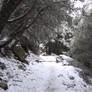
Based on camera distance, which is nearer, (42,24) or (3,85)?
(3,85)

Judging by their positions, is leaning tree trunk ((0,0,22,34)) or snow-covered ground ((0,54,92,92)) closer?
leaning tree trunk ((0,0,22,34))

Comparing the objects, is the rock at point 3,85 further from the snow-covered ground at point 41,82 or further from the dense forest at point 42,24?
the snow-covered ground at point 41,82


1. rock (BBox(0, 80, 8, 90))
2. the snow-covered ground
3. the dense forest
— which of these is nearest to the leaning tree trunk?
the dense forest

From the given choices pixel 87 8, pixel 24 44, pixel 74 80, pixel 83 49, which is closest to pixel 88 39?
pixel 83 49

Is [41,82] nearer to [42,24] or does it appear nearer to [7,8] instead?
[42,24]

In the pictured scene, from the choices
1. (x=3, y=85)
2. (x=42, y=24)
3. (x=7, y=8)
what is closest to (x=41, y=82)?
(x=3, y=85)

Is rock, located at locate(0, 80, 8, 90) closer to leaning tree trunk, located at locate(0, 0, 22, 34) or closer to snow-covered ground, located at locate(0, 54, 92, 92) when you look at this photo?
snow-covered ground, located at locate(0, 54, 92, 92)

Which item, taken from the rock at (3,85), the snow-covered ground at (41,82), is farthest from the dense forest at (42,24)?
the snow-covered ground at (41,82)

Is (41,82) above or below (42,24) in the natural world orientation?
below

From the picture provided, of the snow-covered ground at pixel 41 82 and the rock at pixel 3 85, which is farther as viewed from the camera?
the snow-covered ground at pixel 41 82

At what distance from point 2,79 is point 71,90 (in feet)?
13.0

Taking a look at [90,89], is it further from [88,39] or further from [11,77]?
[11,77]

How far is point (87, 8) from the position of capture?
43.0 feet

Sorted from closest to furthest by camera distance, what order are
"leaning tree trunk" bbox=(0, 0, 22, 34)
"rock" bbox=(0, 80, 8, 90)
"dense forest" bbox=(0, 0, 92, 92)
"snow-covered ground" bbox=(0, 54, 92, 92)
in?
"leaning tree trunk" bbox=(0, 0, 22, 34) → "rock" bbox=(0, 80, 8, 90) → "dense forest" bbox=(0, 0, 92, 92) → "snow-covered ground" bbox=(0, 54, 92, 92)
